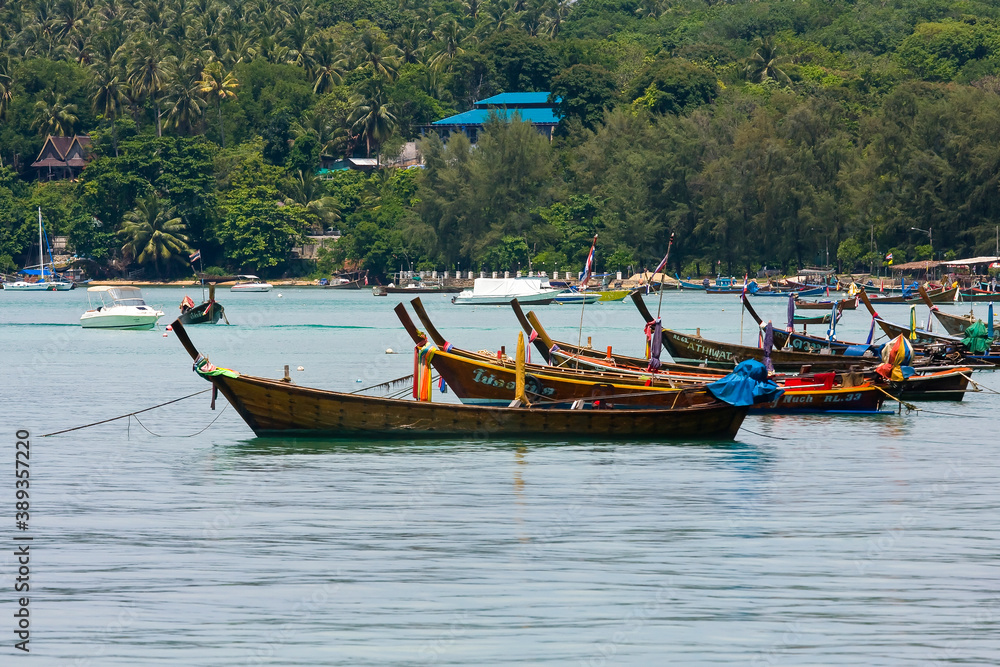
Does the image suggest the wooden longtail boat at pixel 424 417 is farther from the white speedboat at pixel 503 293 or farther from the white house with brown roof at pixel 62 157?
the white house with brown roof at pixel 62 157

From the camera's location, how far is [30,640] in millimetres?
14281

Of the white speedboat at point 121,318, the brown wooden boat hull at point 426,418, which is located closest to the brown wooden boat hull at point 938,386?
the brown wooden boat hull at point 426,418

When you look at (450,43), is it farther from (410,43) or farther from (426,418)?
(426,418)

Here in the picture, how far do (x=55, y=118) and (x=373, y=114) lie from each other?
132 ft

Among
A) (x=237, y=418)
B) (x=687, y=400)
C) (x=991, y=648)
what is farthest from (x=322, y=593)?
(x=237, y=418)

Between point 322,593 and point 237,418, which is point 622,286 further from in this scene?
point 322,593

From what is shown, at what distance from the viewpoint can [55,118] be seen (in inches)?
6649

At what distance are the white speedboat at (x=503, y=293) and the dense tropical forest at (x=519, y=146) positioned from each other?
2618 cm

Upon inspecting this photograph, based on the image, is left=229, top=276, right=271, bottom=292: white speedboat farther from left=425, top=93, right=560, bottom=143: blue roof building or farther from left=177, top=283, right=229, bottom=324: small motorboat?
left=177, top=283, right=229, bottom=324: small motorboat

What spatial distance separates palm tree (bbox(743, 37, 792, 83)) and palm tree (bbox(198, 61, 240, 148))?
63.4 meters

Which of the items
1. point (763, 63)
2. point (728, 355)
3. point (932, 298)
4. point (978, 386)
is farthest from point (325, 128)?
point (978, 386)

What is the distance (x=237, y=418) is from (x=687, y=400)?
1212cm

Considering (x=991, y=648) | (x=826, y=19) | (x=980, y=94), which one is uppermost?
(x=826, y=19)
